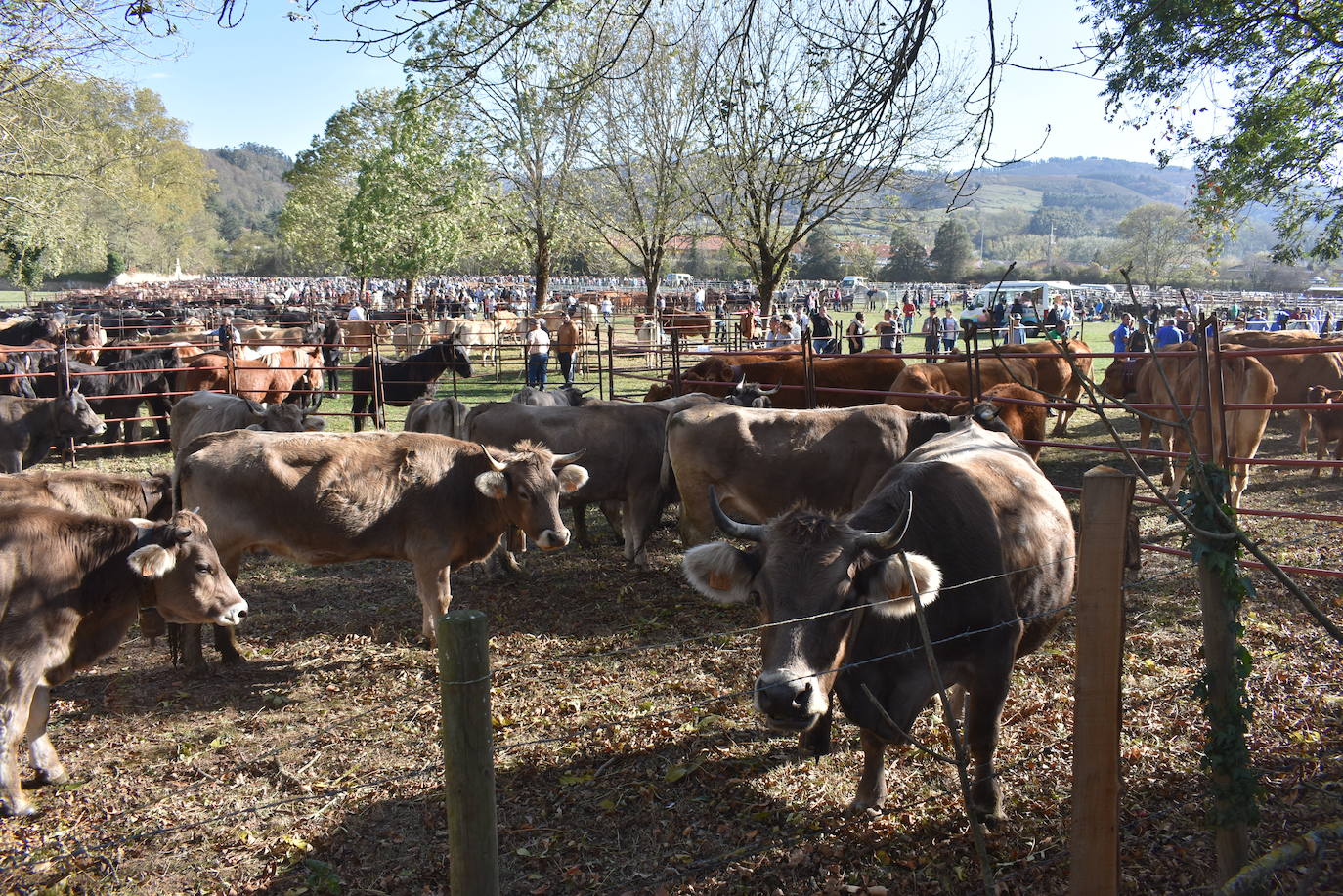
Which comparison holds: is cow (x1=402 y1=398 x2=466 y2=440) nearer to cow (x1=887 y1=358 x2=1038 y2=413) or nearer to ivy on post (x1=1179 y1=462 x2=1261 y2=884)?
cow (x1=887 y1=358 x2=1038 y2=413)

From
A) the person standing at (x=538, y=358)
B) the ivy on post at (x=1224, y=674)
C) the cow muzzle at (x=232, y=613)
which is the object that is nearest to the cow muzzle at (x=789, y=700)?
the ivy on post at (x=1224, y=674)

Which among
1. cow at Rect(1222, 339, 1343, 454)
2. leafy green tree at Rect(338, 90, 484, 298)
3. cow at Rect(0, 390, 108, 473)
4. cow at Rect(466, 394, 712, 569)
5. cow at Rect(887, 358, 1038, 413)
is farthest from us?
leafy green tree at Rect(338, 90, 484, 298)

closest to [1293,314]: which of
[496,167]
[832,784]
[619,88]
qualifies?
[619,88]

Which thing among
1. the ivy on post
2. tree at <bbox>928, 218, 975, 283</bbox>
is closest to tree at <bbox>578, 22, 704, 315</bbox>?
the ivy on post

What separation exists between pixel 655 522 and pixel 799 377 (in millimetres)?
5449

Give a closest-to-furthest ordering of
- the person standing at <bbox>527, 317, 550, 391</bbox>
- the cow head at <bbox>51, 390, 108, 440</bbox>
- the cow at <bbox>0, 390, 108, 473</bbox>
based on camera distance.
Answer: the cow at <bbox>0, 390, 108, 473</bbox> → the cow head at <bbox>51, 390, 108, 440</bbox> → the person standing at <bbox>527, 317, 550, 391</bbox>

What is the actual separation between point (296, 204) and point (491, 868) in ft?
164

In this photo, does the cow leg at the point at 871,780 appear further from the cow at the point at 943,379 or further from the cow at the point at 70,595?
the cow at the point at 943,379

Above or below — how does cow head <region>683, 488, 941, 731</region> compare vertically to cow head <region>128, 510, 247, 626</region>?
above

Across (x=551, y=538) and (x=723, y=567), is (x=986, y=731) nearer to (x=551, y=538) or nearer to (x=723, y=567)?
(x=723, y=567)

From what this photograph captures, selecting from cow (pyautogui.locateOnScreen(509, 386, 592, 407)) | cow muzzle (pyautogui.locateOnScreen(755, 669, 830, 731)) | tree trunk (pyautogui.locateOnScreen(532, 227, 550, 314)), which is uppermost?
tree trunk (pyautogui.locateOnScreen(532, 227, 550, 314))

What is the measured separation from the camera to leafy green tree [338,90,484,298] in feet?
89.0

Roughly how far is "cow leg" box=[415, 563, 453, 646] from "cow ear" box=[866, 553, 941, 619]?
4103 millimetres

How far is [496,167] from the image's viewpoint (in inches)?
1075
